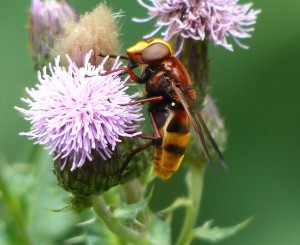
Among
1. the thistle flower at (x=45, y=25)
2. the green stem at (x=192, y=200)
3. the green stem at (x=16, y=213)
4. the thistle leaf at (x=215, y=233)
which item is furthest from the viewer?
the thistle flower at (x=45, y=25)

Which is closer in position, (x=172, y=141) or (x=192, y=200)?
(x=172, y=141)

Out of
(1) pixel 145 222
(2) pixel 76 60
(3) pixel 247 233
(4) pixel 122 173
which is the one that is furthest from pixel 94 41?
(3) pixel 247 233

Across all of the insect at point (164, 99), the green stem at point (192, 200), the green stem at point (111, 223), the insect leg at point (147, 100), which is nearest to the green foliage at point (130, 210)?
the green stem at point (111, 223)

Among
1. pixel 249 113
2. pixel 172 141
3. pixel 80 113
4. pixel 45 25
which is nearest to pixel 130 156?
pixel 172 141

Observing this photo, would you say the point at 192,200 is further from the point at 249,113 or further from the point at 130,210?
the point at 249,113

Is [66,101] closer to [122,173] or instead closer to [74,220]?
[122,173]

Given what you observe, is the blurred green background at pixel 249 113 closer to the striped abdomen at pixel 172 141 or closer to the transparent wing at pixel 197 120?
the striped abdomen at pixel 172 141
